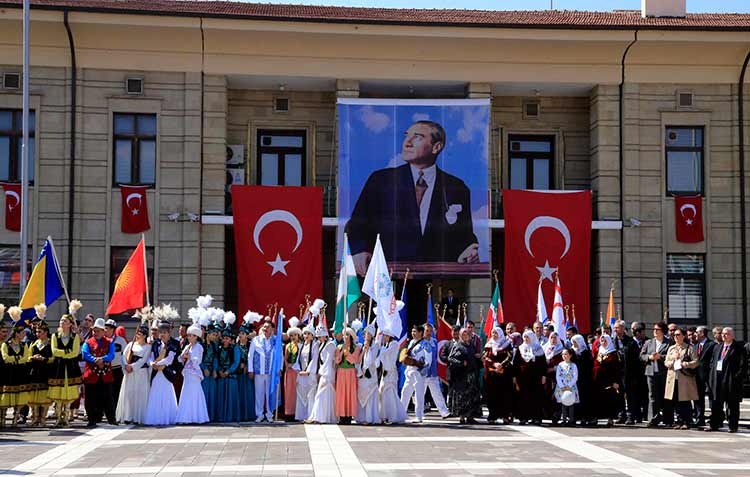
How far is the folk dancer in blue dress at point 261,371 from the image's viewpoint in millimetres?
20844

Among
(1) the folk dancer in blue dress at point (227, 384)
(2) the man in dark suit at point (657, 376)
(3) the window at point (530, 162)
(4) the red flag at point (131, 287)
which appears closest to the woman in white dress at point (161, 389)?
(1) the folk dancer in blue dress at point (227, 384)

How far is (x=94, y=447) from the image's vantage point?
16.0m

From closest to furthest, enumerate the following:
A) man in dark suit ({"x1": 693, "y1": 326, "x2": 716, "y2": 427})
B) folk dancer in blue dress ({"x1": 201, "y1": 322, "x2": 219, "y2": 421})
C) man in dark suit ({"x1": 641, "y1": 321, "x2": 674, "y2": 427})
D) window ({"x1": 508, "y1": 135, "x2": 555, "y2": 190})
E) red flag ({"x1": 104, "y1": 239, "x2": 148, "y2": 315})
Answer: man in dark suit ({"x1": 693, "y1": 326, "x2": 716, "y2": 427}) → man in dark suit ({"x1": 641, "y1": 321, "x2": 674, "y2": 427}) → folk dancer in blue dress ({"x1": 201, "y1": 322, "x2": 219, "y2": 421}) → red flag ({"x1": 104, "y1": 239, "x2": 148, "y2": 315}) → window ({"x1": 508, "y1": 135, "x2": 555, "y2": 190})

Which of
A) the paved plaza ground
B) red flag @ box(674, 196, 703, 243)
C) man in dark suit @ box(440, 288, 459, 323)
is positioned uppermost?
red flag @ box(674, 196, 703, 243)

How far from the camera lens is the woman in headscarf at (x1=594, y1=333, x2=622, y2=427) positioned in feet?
67.2

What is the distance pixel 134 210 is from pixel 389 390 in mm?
12442

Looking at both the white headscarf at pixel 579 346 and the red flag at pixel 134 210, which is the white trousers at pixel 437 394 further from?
the red flag at pixel 134 210

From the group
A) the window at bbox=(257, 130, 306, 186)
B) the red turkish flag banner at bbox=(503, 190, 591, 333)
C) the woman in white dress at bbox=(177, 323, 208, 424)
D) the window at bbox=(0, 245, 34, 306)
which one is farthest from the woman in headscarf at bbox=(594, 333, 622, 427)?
the window at bbox=(0, 245, 34, 306)

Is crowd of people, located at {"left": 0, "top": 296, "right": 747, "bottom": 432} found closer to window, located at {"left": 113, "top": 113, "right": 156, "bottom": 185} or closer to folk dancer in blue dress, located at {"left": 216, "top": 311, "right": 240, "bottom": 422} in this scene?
folk dancer in blue dress, located at {"left": 216, "top": 311, "right": 240, "bottom": 422}

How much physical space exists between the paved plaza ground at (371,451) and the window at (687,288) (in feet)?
40.7

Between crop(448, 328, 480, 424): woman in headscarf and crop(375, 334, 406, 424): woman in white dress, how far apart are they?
43.6 inches

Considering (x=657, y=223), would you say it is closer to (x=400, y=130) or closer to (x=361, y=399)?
(x=400, y=130)

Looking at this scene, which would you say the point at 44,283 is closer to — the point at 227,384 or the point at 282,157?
the point at 227,384

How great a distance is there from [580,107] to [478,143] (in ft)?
12.8
